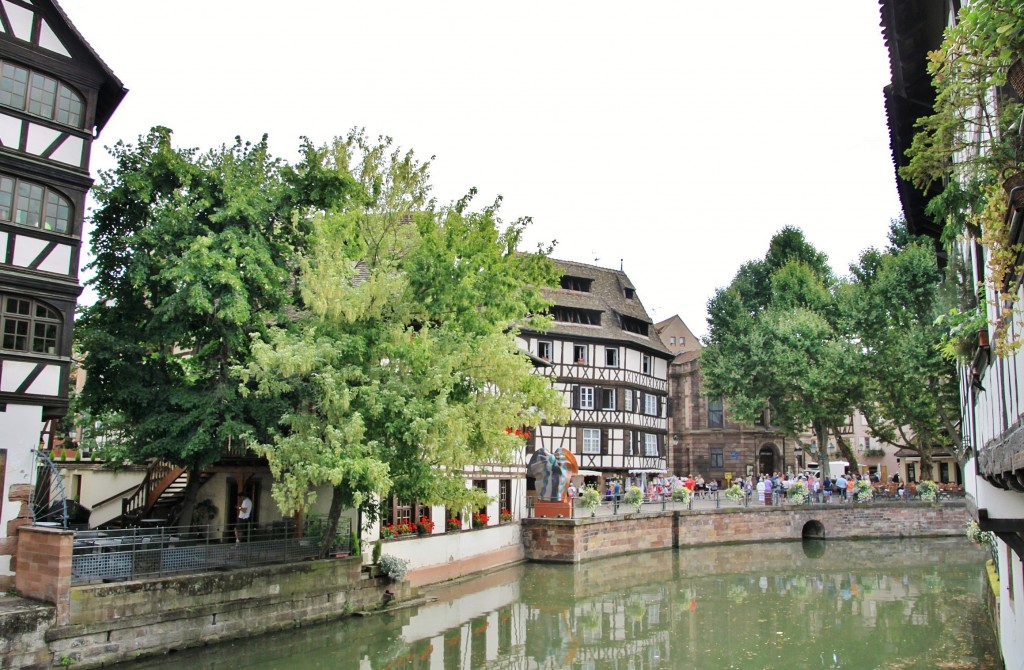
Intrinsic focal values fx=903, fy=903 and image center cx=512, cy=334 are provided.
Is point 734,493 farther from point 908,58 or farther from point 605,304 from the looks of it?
point 908,58

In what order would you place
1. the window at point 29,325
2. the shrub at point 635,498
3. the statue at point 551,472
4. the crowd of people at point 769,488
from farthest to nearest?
the crowd of people at point 769,488
the shrub at point 635,498
the statue at point 551,472
the window at point 29,325

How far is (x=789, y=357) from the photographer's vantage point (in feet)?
148

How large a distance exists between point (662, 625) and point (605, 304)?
29.2 m

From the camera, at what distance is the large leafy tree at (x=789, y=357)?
44844mm

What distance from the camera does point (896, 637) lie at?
2055 cm

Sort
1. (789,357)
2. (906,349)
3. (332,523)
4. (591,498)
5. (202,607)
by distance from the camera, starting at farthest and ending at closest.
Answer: (789,357) < (906,349) < (591,498) < (332,523) < (202,607)

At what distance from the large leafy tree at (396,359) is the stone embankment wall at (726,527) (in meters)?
12.1

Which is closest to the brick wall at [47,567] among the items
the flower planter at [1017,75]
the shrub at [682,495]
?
the flower planter at [1017,75]

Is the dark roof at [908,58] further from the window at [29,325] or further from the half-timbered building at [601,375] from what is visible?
the half-timbered building at [601,375]

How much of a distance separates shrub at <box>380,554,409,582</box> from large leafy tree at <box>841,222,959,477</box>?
28.5 metres

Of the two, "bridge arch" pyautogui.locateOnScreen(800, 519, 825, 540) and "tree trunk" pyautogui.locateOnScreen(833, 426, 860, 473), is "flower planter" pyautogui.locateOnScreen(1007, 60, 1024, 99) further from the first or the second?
"tree trunk" pyautogui.locateOnScreen(833, 426, 860, 473)

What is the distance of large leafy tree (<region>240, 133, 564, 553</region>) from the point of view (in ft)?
59.6

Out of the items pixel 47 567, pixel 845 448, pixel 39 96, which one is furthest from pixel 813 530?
pixel 39 96

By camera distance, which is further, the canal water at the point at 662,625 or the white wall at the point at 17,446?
the canal water at the point at 662,625
